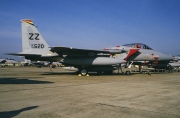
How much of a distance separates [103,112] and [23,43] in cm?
1574

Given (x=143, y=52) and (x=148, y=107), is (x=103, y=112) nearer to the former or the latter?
(x=148, y=107)

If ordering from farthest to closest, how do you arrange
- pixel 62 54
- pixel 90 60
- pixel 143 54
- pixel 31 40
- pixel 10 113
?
pixel 143 54 < pixel 31 40 < pixel 62 54 < pixel 90 60 < pixel 10 113

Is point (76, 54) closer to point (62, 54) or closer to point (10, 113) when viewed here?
point (62, 54)

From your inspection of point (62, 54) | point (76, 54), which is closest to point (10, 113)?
point (62, 54)

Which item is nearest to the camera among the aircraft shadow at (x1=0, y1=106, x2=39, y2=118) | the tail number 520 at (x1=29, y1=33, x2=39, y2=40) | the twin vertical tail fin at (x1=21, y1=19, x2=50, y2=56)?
the aircraft shadow at (x1=0, y1=106, x2=39, y2=118)

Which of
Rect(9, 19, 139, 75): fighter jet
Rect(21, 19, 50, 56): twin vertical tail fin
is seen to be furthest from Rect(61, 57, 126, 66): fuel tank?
Rect(21, 19, 50, 56): twin vertical tail fin

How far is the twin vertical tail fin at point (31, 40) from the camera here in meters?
18.1

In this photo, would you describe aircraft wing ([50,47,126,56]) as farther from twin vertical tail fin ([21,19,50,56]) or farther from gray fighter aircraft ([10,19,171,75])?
twin vertical tail fin ([21,19,50,56])

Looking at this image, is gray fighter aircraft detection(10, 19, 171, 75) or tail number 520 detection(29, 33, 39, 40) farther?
tail number 520 detection(29, 33, 39, 40)

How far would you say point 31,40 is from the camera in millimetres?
18281

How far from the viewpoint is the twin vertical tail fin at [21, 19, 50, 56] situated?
1810cm

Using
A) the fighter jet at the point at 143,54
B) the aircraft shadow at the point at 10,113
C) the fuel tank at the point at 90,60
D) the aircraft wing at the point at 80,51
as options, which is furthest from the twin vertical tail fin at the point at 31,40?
the aircraft shadow at the point at 10,113

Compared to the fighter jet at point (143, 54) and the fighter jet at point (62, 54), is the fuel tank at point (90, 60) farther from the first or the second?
the fighter jet at point (143, 54)

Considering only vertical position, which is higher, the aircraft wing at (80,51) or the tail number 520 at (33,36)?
the tail number 520 at (33,36)
